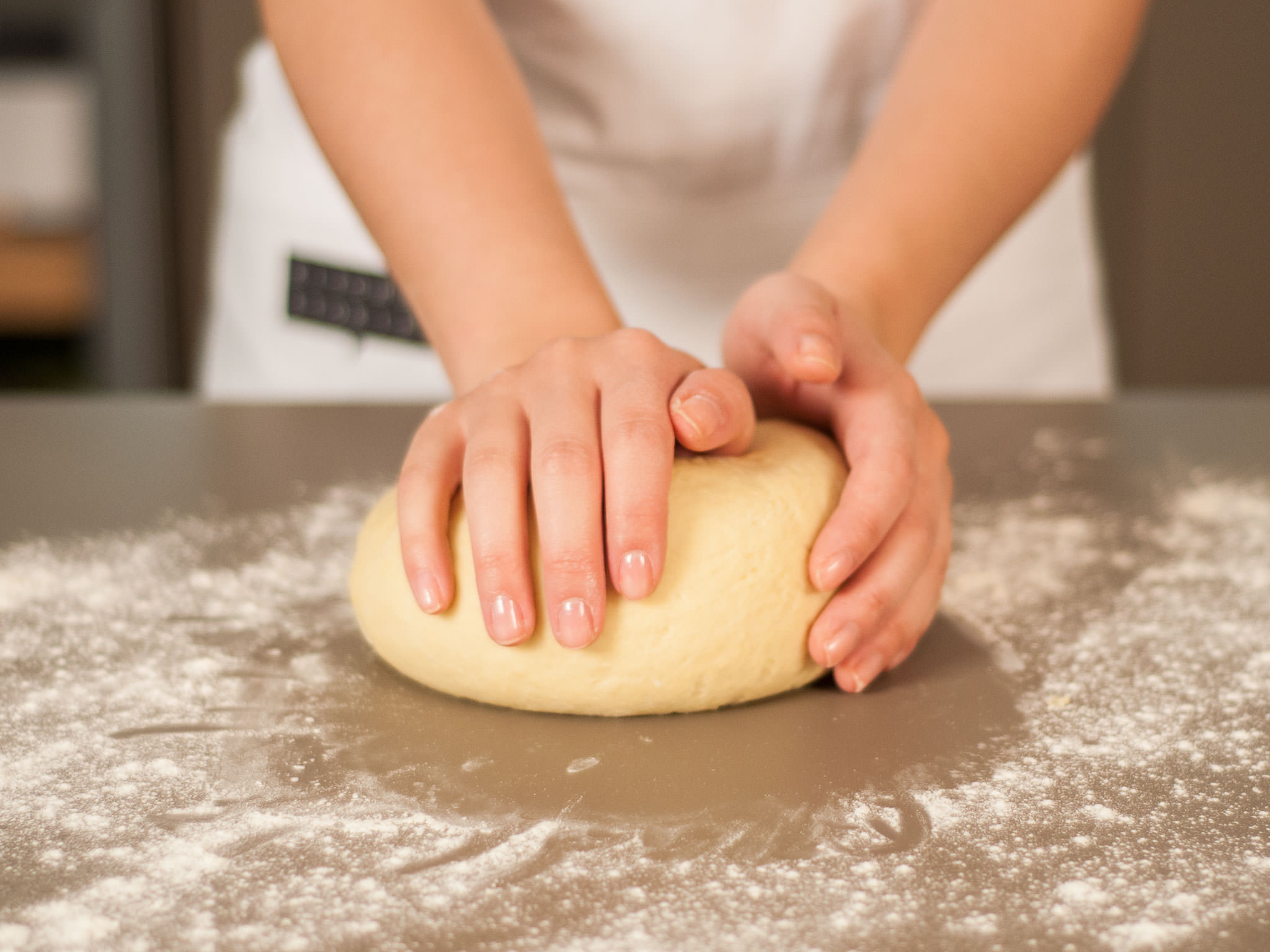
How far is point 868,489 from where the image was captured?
2.37 ft

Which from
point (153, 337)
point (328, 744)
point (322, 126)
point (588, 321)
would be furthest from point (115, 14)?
point (328, 744)

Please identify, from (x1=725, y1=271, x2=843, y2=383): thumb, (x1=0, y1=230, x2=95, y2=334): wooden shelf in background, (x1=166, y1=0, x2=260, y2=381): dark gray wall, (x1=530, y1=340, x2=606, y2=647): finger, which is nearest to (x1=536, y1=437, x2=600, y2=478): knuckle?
(x1=530, y1=340, x2=606, y2=647): finger

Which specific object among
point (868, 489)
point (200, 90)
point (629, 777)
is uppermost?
point (200, 90)

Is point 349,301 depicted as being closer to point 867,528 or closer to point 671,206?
point 671,206

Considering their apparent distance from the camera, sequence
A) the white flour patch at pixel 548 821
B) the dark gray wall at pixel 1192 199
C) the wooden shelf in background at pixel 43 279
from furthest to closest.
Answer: the wooden shelf in background at pixel 43 279
the dark gray wall at pixel 1192 199
the white flour patch at pixel 548 821

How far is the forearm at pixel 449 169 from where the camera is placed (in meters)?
0.86

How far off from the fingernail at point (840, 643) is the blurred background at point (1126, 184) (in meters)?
2.74

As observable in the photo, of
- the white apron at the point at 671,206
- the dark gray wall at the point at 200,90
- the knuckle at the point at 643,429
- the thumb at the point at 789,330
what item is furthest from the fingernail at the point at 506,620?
the dark gray wall at the point at 200,90

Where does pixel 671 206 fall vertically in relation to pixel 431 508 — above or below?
above

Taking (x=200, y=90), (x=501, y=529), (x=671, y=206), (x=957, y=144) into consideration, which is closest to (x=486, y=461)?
(x=501, y=529)

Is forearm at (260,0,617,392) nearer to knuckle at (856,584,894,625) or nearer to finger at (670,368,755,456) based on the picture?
finger at (670,368,755,456)

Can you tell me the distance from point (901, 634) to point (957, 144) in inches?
17.8

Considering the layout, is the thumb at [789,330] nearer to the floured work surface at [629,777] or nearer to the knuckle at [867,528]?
the knuckle at [867,528]

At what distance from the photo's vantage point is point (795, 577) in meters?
0.72
